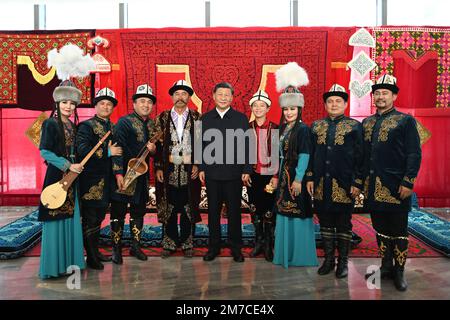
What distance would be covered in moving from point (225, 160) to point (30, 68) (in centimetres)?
388

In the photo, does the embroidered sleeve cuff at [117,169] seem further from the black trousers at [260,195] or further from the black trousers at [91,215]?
the black trousers at [260,195]

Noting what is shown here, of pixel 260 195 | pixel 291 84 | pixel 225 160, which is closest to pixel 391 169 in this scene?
pixel 291 84

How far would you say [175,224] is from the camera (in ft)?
11.9

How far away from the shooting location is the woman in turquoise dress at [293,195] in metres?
3.13

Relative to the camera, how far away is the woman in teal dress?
2.86 m

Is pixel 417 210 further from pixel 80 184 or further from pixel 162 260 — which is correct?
pixel 80 184

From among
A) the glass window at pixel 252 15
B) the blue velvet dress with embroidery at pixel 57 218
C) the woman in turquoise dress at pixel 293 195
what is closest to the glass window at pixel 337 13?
the glass window at pixel 252 15

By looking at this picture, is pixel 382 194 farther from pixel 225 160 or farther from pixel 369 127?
pixel 225 160

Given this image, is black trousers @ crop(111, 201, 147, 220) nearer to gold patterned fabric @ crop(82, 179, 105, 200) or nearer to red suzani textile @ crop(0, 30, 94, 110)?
gold patterned fabric @ crop(82, 179, 105, 200)

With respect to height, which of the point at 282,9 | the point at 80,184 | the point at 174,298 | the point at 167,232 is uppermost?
the point at 282,9

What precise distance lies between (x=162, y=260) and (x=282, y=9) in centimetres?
437

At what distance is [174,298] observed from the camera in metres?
2.61

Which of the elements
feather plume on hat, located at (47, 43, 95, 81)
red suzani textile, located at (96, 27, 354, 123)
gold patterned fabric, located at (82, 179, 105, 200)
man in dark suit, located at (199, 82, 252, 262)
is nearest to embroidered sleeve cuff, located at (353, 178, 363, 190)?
man in dark suit, located at (199, 82, 252, 262)
